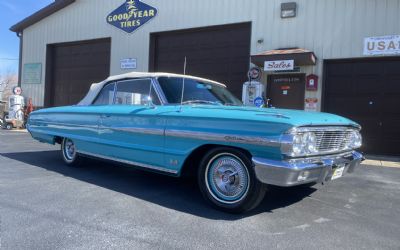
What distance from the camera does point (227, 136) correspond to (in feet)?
12.3

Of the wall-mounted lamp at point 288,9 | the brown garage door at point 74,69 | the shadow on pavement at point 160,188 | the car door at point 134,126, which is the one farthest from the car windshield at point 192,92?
the brown garage door at point 74,69

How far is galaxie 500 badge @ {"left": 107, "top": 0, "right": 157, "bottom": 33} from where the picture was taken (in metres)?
14.4

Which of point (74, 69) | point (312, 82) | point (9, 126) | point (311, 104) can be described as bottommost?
point (9, 126)

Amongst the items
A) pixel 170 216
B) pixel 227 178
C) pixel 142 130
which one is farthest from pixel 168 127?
pixel 170 216

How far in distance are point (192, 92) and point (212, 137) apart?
1152mm

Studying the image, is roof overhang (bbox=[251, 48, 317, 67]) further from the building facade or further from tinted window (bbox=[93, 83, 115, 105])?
tinted window (bbox=[93, 83, 115, 105])

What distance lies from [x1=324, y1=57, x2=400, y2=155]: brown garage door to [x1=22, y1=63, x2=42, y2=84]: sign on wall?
545 inches

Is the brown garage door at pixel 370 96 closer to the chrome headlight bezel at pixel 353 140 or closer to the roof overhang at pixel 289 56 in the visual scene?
the roof overhang at pixel 289 56

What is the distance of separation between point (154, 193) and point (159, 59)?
10367 mm

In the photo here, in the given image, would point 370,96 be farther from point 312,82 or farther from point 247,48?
point 247,48

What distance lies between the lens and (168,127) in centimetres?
435

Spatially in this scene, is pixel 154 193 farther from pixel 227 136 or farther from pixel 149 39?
pixel 149 39

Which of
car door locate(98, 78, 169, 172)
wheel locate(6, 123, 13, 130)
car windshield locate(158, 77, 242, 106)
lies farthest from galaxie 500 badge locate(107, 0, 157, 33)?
car windshield locate(158, 77, 242, 106)

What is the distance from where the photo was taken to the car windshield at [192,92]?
15.5 ft
